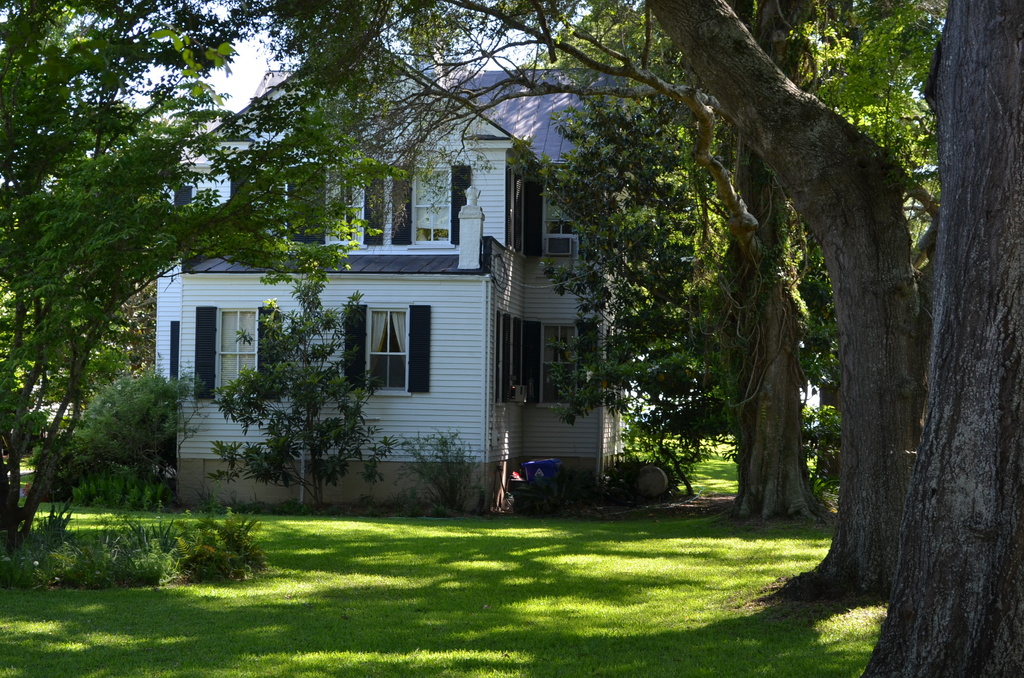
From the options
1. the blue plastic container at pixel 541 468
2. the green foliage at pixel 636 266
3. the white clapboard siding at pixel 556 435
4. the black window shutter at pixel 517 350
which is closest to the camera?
the green foliage at pixel 636 266

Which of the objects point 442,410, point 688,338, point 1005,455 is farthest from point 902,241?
point 442,410

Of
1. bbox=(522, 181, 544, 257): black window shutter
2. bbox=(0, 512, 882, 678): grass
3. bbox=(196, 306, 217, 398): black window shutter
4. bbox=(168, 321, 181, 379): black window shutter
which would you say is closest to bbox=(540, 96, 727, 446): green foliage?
bbox=(522, 181, 544, 257): black window shutter

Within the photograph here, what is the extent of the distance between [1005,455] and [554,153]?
56.4 ft

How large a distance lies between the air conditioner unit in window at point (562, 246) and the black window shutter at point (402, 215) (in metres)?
3.18

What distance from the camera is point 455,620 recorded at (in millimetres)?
7953

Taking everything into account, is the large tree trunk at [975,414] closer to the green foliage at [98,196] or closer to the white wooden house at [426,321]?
the green foliage at [98,196]

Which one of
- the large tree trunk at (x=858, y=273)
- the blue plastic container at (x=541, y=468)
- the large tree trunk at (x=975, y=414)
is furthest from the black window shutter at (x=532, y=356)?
the large tree trunk at (x=975, y=414)

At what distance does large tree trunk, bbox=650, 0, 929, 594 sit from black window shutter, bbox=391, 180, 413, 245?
26.1 feet

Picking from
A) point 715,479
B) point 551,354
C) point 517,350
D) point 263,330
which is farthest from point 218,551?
point 715,479

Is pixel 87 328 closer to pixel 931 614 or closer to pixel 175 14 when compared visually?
pixel 175 14

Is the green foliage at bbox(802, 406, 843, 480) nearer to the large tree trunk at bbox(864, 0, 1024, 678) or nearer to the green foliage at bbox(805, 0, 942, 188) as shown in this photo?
the green foliage at bbox(805, 0, 942, 188)

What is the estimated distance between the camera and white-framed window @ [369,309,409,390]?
18.9 metres

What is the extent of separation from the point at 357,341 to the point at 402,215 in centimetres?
258

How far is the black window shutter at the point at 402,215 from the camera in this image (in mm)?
15508
